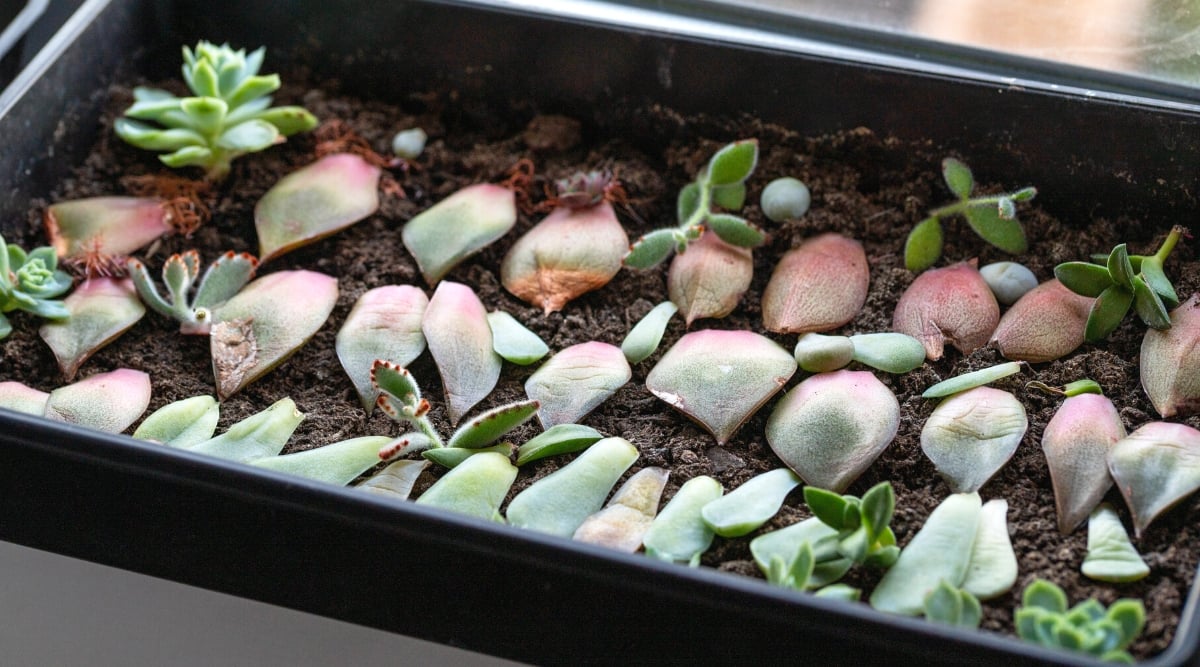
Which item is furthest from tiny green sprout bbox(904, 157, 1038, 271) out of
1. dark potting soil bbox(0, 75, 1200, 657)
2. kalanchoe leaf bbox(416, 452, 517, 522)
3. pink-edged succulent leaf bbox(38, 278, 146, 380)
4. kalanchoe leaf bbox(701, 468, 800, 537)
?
pink-edged succulent leaf bbox(38, 278, 146, 380)

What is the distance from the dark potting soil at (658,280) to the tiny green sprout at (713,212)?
2 centimetres

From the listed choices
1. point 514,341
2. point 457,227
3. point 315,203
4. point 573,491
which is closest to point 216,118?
point 315,203

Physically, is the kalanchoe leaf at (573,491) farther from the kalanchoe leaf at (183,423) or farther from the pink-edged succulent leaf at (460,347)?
the kalanchoe leaf at (183,423)

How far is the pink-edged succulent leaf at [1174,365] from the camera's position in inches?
27.8

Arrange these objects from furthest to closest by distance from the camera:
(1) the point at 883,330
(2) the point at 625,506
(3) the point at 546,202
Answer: (3) the point at 546,202
(1) the point at 883,330
(2) the point at 625,506

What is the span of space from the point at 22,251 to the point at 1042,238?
29.5 inches

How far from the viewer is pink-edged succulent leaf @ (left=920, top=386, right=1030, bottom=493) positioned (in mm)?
686

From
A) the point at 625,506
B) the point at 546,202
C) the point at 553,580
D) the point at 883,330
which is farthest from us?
the point at 546,202

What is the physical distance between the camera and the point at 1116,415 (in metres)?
0.70

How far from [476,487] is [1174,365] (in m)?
0.44

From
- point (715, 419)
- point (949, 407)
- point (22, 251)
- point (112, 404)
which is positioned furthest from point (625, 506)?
point (22, 251)

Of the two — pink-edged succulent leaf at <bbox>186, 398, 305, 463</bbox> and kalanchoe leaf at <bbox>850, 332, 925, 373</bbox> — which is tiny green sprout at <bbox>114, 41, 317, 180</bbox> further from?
kalanchoe leaf at <bbox>850, 332, 925, 373</bbox>

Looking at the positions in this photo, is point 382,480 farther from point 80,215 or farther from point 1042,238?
point 1042,238

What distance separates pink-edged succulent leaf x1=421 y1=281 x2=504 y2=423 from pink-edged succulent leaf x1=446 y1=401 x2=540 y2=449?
0.04 meters
